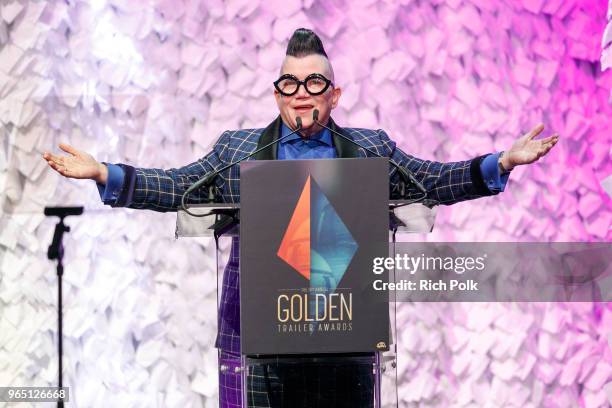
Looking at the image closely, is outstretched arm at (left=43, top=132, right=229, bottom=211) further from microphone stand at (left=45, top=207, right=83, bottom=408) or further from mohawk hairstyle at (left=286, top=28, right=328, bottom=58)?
microphone stand at (left=45, top=207, right=83, bottom=408)

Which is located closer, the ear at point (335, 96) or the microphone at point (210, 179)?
the microphone at point (210, 179)

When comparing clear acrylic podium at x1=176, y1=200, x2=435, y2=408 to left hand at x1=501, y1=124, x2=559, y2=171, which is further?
left hand at x1=501, y1=124, x2=559, y2=171

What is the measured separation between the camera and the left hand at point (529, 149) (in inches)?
71.7

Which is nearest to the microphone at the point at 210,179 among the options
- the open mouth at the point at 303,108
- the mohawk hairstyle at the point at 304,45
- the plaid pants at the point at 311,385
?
the open mouth at the point at 303,108

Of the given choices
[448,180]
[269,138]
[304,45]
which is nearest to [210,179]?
[269,138]

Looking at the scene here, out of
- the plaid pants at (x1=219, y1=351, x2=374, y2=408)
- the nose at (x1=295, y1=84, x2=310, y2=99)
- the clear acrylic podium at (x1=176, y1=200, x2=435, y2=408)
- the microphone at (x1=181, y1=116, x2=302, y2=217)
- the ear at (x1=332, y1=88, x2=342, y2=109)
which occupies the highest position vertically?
the ear at (x1=332, y1=88, x2=342, y2=109)

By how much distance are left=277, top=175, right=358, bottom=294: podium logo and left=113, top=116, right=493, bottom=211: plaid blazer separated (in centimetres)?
33

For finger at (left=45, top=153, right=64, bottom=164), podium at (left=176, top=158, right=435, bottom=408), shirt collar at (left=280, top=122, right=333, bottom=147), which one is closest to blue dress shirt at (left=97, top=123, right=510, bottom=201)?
shirt collar at (left=280, top=122, right=333, bottom=147)

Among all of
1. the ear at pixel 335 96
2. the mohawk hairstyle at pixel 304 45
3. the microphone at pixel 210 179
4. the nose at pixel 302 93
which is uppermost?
the mohawk hairstyle at pixel 304 45

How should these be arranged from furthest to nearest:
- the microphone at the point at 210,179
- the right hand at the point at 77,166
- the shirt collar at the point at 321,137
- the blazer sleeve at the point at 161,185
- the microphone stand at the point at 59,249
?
the microphone stand at the point at 59,249, the shirt collar at the point at 321,137, the blazer sleeve at the point at 161,185, the right hand at the point at 77,166, the microphone at the point at 210,179

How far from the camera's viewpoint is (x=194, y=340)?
10.1 ft

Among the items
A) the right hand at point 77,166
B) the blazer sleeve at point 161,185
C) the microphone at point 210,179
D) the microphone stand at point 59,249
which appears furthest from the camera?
the microphone stand at point 59,249

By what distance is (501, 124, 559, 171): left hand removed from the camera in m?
1.82

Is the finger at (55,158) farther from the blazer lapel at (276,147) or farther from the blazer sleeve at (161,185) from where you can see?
the blazer lapel at (276,147)
